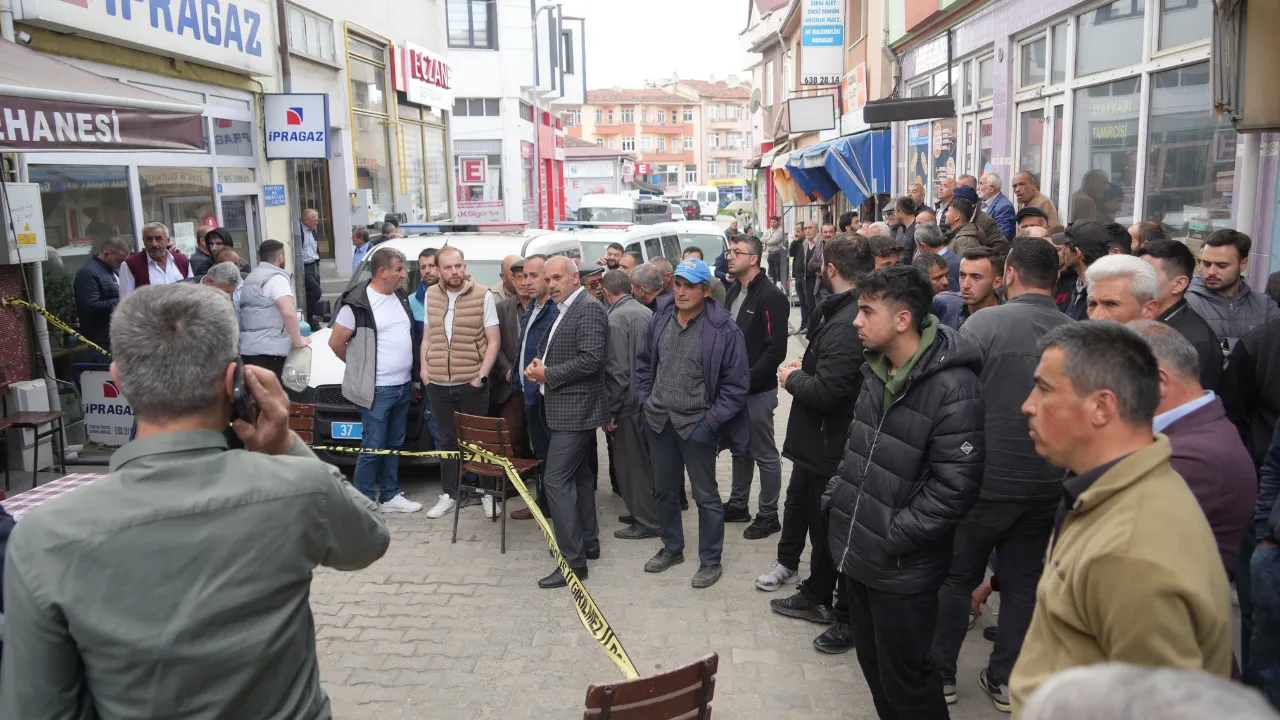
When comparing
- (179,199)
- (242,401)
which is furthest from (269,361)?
(242,401)

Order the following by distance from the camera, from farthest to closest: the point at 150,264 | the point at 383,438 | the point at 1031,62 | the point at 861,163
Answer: the point at 861,163
the point at 1031,62
the point at 150,264
the point at 383,438

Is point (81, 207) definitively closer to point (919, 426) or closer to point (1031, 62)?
point (919, 426)

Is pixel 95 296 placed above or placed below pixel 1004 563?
above

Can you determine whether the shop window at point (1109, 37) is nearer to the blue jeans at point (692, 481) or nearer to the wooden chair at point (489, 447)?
the blue jeans at point (692, 481)

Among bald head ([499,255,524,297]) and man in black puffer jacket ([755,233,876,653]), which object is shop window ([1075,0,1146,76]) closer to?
man in black puffer jacket ([755,233,876,653])

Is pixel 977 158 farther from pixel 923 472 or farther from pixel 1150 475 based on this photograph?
pixel 1150 475

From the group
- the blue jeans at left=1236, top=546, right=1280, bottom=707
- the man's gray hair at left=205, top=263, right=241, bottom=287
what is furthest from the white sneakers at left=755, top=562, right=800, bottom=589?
the man's gray hair at left=205, top=263, right=241, bottom=287

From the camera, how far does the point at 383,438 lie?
702 cm

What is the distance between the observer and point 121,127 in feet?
21.4

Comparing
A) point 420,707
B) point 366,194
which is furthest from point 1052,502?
point 366,194

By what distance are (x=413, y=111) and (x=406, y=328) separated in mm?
18014

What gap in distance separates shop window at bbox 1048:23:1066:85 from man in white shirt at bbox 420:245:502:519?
6788 mm

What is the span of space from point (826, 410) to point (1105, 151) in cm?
580

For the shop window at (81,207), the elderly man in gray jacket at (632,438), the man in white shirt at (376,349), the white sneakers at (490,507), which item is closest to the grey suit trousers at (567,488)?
the elderly man in gray jacket at (632,438)
